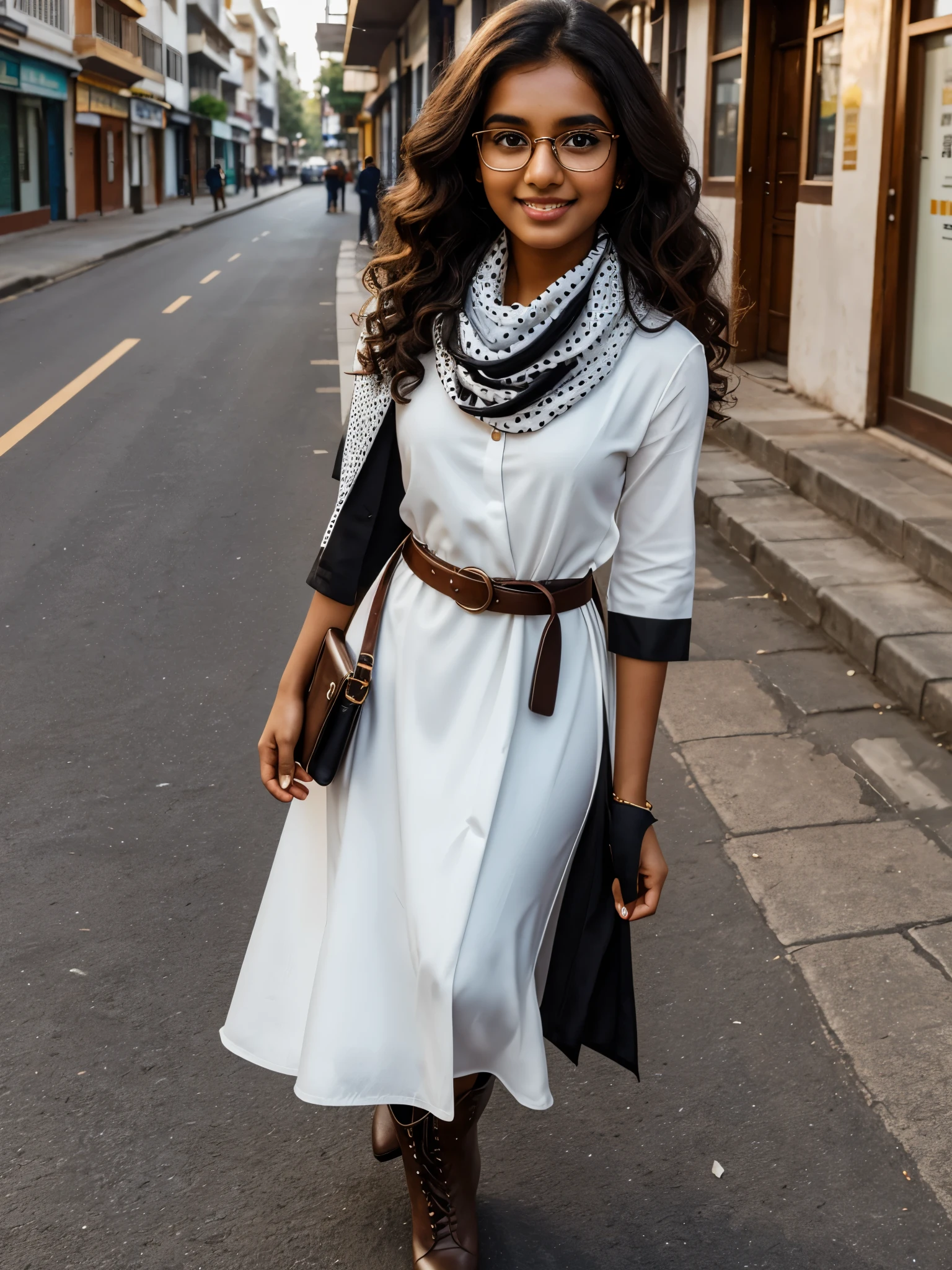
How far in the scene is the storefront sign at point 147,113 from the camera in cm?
4838

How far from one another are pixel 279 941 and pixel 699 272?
1.20m

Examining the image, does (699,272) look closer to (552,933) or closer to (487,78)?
(487,78)

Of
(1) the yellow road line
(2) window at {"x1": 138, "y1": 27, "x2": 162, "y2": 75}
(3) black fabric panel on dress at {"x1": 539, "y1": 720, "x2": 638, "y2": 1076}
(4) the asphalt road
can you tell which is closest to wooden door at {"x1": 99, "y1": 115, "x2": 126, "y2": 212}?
(2) window at {"x1": 138, "y1": 27, "x2": 162, "y2": 75}

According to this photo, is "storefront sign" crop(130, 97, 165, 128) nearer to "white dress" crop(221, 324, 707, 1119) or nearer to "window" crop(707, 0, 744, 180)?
"window" crop(707, 0, 744, 180)

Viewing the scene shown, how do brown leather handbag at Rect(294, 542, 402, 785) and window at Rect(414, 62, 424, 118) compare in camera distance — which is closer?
brown leather handbag at Rect(294, 542, 402, 785)

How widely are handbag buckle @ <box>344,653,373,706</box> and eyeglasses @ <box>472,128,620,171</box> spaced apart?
2.35 ft

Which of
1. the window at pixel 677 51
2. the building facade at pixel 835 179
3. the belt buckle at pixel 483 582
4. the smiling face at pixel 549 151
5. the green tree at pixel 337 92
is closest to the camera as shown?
the smiling face at pixel 549 151

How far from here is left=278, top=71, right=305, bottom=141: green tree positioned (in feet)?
453

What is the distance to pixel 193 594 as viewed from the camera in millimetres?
5816

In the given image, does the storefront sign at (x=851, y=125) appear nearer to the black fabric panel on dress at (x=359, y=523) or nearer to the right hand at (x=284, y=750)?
the black fabric panel on dress at (x=359, y=523)

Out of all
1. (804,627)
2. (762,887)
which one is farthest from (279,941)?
(804,627)

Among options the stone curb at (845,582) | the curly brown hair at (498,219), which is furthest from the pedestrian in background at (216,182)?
the curly brown hair at (498,219)

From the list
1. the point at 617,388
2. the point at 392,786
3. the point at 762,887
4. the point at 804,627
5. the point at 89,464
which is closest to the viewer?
the point at 617,388

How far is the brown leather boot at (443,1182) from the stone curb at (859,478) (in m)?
4.01
